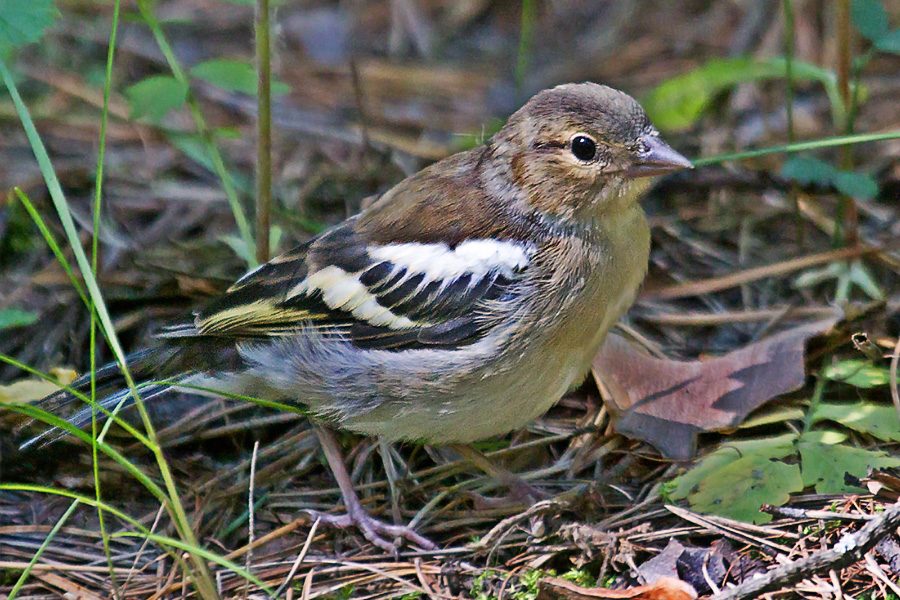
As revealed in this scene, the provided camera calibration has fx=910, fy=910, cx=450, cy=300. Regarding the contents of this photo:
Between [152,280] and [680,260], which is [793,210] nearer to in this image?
[680,260]

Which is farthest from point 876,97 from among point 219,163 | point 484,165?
point 219,163

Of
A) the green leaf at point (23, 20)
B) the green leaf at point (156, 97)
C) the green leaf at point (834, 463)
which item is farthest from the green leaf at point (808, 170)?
the green leaf at point (23, 20)

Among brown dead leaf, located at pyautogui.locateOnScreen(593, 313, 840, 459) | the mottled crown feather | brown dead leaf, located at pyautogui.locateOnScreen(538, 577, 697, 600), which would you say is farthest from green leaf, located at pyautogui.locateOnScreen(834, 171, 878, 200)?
brown dead leaf, located at pyautogui.locateOnScreen(538, 577, 697, 600)

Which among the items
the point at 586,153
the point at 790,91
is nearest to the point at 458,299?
the point at 586,153

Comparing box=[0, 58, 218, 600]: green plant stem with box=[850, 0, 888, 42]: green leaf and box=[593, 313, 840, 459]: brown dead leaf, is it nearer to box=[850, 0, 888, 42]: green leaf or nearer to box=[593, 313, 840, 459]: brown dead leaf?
box=[593, 313, 840, 459]: brown dead leaf

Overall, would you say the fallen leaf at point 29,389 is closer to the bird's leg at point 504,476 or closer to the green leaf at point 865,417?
the bird's leg at point 504,476

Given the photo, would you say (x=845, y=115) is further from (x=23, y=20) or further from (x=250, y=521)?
(x=23, y=20)
